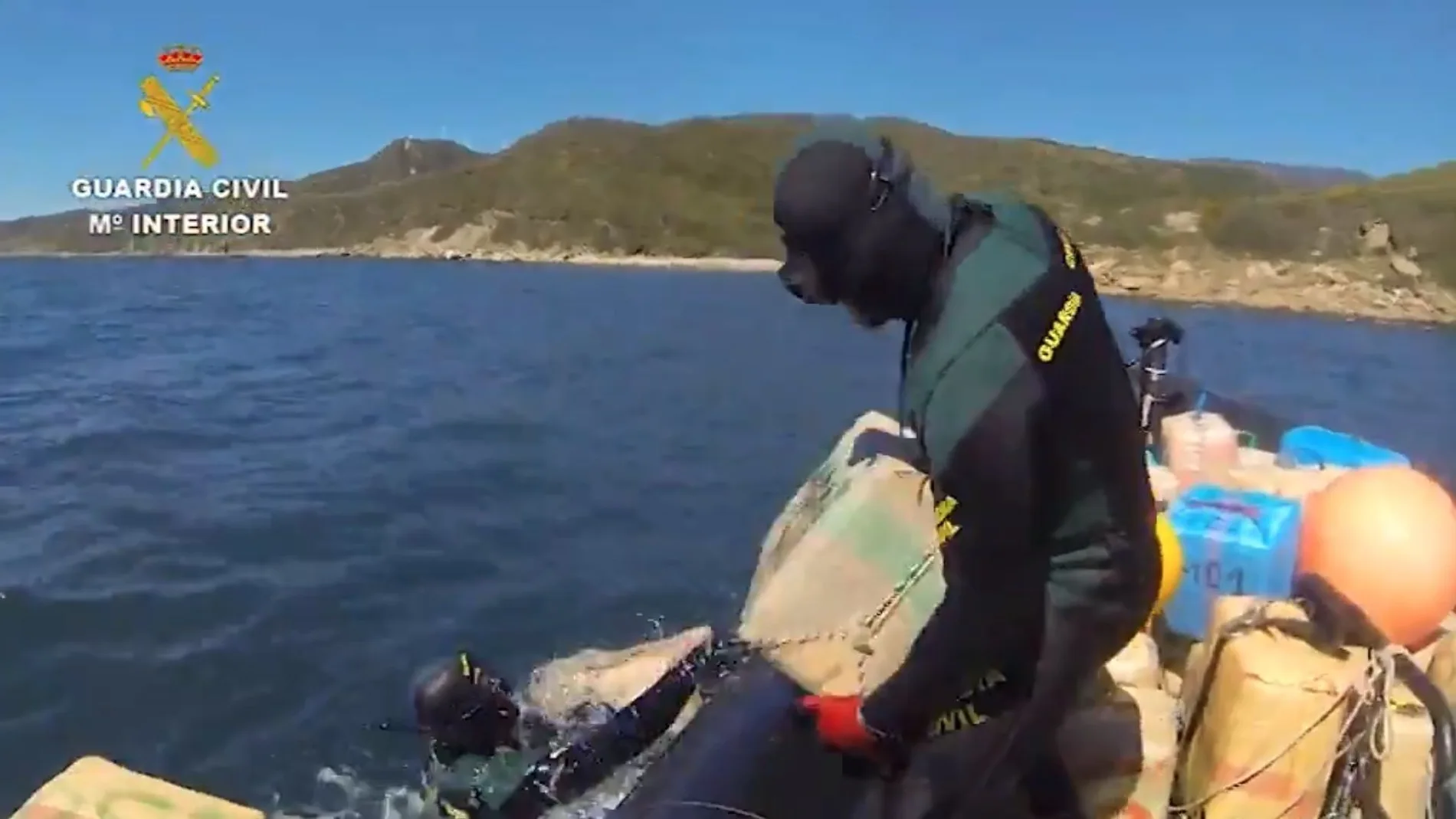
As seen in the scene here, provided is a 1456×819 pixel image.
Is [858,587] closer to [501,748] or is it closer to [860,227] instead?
[860,227]

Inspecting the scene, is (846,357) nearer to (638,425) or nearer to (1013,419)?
(638,425)

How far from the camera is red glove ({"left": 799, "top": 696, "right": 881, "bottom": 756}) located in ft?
11.3

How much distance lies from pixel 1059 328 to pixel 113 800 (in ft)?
12.2

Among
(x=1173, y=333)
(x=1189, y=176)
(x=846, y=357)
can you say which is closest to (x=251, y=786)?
(x=1173, y=333)

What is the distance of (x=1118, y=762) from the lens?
413 cm

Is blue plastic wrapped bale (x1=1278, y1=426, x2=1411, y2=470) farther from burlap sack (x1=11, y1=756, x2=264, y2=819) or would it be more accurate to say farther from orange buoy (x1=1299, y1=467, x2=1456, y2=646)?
burlap sack (x1=11, y1=756, x2=264, y2=819)

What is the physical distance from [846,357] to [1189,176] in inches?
4911

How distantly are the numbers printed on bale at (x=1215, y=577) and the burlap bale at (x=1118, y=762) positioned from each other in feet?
3.92

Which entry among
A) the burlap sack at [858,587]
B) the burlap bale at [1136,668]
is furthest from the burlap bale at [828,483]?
the burlap bale at [1136,668]

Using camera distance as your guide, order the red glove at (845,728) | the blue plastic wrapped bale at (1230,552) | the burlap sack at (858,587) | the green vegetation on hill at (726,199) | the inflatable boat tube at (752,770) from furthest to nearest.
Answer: the green vegetation on hill at (726,199)
the blue plastic wrapped bale at (1230,552)
the inflatable boat tube at (752,770)
the burlap sack at (858,587)
the red glove at (845,728)

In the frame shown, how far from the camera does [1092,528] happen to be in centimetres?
298

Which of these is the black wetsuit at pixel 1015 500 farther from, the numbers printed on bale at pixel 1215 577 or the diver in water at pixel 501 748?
the diver in water at pixel 501 748

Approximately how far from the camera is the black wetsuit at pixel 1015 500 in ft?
8.82

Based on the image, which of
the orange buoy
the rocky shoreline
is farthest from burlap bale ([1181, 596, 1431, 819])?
the rocky shoreline
